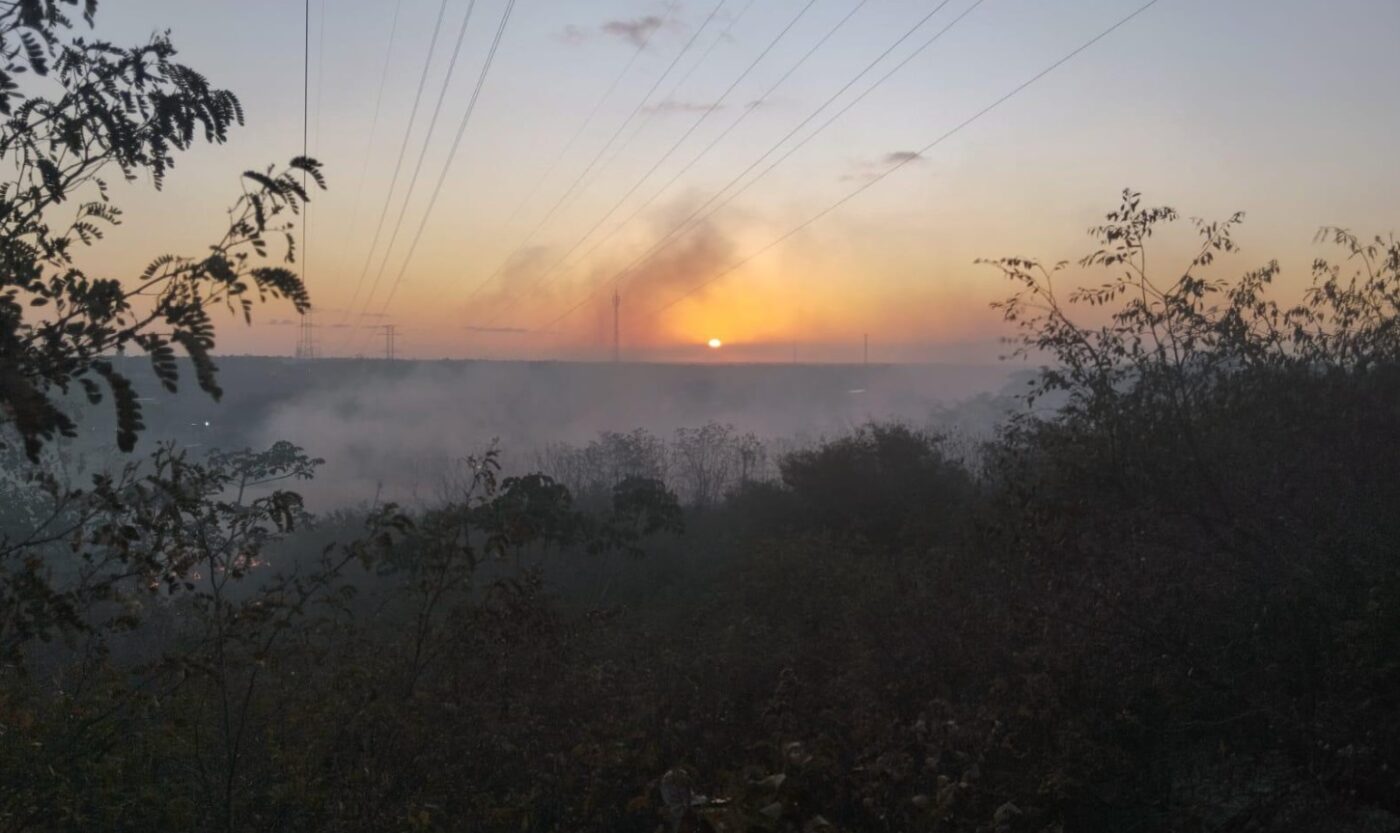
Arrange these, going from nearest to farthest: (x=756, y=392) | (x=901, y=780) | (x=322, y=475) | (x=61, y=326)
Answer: (x=61, y=326) < (x=901, y=780) < (x=322, y=475) < (x=756, y=392)

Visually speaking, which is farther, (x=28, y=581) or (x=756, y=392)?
(x=756, y=392)

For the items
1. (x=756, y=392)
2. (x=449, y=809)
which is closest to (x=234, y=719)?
(x=449, y=809)

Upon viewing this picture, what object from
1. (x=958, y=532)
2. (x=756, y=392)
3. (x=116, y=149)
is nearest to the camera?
(x=116, y=149)

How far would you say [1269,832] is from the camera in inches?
195

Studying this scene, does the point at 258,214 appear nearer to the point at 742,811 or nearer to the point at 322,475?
the point at 742,811

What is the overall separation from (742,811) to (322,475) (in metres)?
41.3

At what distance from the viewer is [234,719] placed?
22.1 feet

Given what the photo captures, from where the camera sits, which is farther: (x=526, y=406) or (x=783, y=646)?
(x=526, y=406)

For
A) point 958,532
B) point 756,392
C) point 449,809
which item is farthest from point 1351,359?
point 756,392

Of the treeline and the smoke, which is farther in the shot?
the smoke

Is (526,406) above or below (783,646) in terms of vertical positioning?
above

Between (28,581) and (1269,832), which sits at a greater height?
(28,581)

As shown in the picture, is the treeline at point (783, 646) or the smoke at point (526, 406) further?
the smoke at point (526, 406)

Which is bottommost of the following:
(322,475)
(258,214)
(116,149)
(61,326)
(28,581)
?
(322,475)
